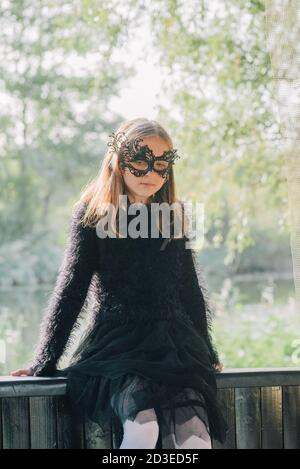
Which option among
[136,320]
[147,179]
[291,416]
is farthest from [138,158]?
[291,416]

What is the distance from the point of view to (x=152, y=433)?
190 centimetres

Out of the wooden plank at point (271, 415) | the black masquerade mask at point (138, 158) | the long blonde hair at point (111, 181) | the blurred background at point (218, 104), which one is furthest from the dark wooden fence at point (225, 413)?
the black masquerade mask at point (138, 158)

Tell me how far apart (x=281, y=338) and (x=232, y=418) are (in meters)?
3.78

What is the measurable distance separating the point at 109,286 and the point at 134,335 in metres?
0.19

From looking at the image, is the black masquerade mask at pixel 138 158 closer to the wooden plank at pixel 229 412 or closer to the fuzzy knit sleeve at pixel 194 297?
the fuzzy knit sleeve at pixel 194 297

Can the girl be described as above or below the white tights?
above

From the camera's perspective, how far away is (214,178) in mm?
5168

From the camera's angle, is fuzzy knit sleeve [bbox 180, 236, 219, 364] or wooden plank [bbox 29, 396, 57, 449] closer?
wooden plank [bbox 29, 396, 57, 449]

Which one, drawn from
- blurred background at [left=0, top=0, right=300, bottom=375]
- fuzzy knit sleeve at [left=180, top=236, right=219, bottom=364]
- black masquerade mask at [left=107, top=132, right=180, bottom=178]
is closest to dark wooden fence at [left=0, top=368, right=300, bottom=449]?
fuzzy knit sleeve at [left=180, top=236, right=219, bottom=364]

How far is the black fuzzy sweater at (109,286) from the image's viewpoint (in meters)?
2.12

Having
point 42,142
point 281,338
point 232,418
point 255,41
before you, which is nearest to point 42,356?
point 232,418

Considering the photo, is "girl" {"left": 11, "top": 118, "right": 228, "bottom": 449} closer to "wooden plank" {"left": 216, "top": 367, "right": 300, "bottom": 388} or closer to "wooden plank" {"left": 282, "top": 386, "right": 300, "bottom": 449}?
"wooden plank" {"left": 216, "top": 367, "right": 300, "bottom": 388}

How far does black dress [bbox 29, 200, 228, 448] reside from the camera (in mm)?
1963

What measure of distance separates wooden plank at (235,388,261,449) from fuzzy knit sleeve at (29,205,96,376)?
60 centimetres
